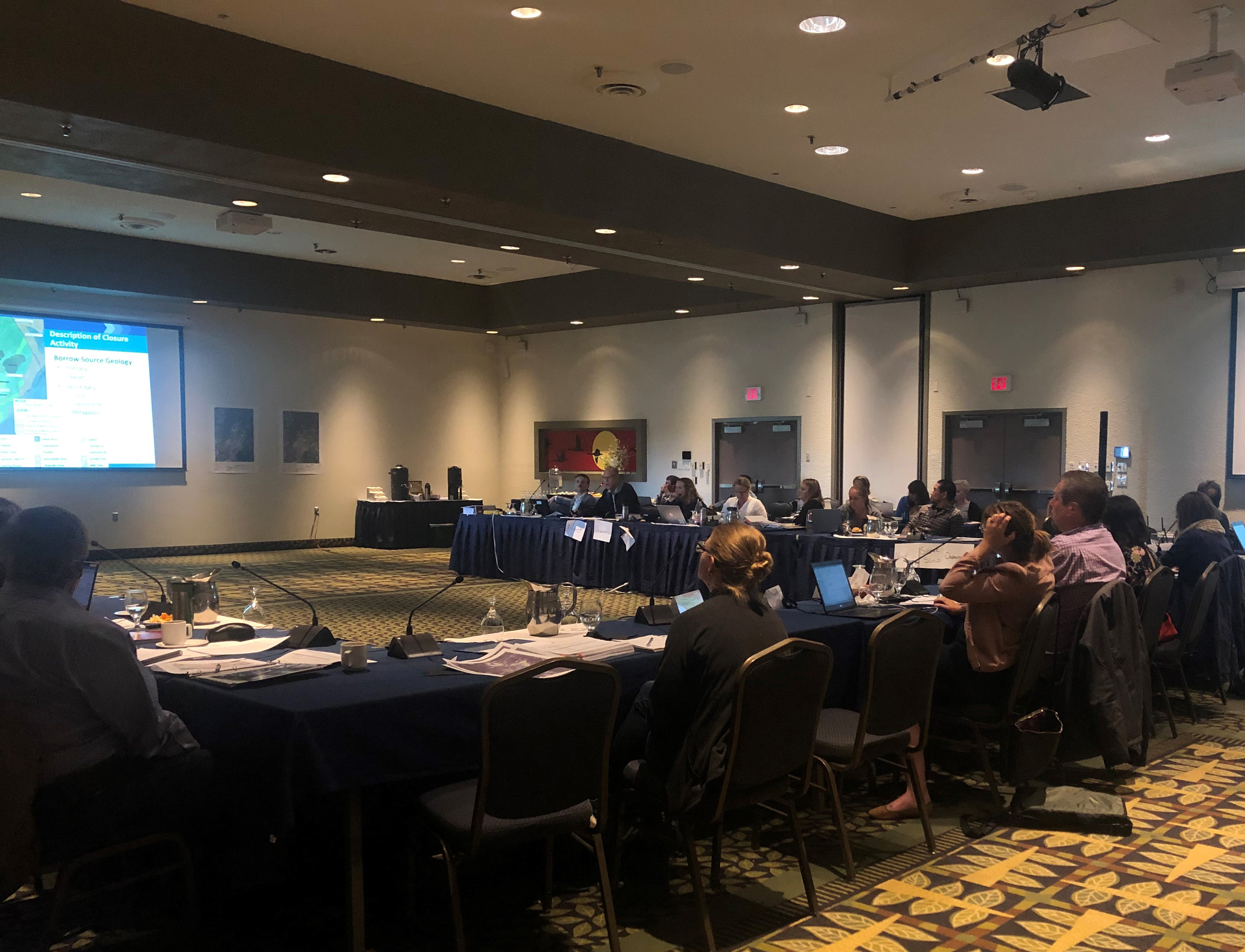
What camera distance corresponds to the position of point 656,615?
4.02m

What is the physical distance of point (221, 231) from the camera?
1137 centimetres

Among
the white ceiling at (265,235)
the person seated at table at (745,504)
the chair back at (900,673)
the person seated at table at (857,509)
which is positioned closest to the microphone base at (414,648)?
the chair back at (900,673)

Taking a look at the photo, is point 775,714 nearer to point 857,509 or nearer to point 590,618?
point 590,618

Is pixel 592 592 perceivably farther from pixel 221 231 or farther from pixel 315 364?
pixel 315 364

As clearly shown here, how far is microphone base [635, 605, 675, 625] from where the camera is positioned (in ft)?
13.2

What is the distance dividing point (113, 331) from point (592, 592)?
7.17 meters

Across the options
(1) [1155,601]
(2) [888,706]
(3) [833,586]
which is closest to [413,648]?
(2) [888,706]

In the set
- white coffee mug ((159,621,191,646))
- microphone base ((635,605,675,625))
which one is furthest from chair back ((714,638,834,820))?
white coffee mug ((159,621,191,646))

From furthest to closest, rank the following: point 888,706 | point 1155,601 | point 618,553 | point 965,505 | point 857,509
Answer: point 618,553 < point 965,505 < point 857,509 < point 1155,601 < point 888,706

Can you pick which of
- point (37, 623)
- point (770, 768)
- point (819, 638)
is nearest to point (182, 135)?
point (37, 623)

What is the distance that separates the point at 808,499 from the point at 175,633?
740 centimetres

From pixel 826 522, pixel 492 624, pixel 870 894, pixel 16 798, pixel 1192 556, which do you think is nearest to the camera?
pixel 16 798

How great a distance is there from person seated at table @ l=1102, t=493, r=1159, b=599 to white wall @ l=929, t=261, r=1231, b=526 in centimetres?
472

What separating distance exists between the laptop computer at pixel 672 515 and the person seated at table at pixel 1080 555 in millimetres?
5532
